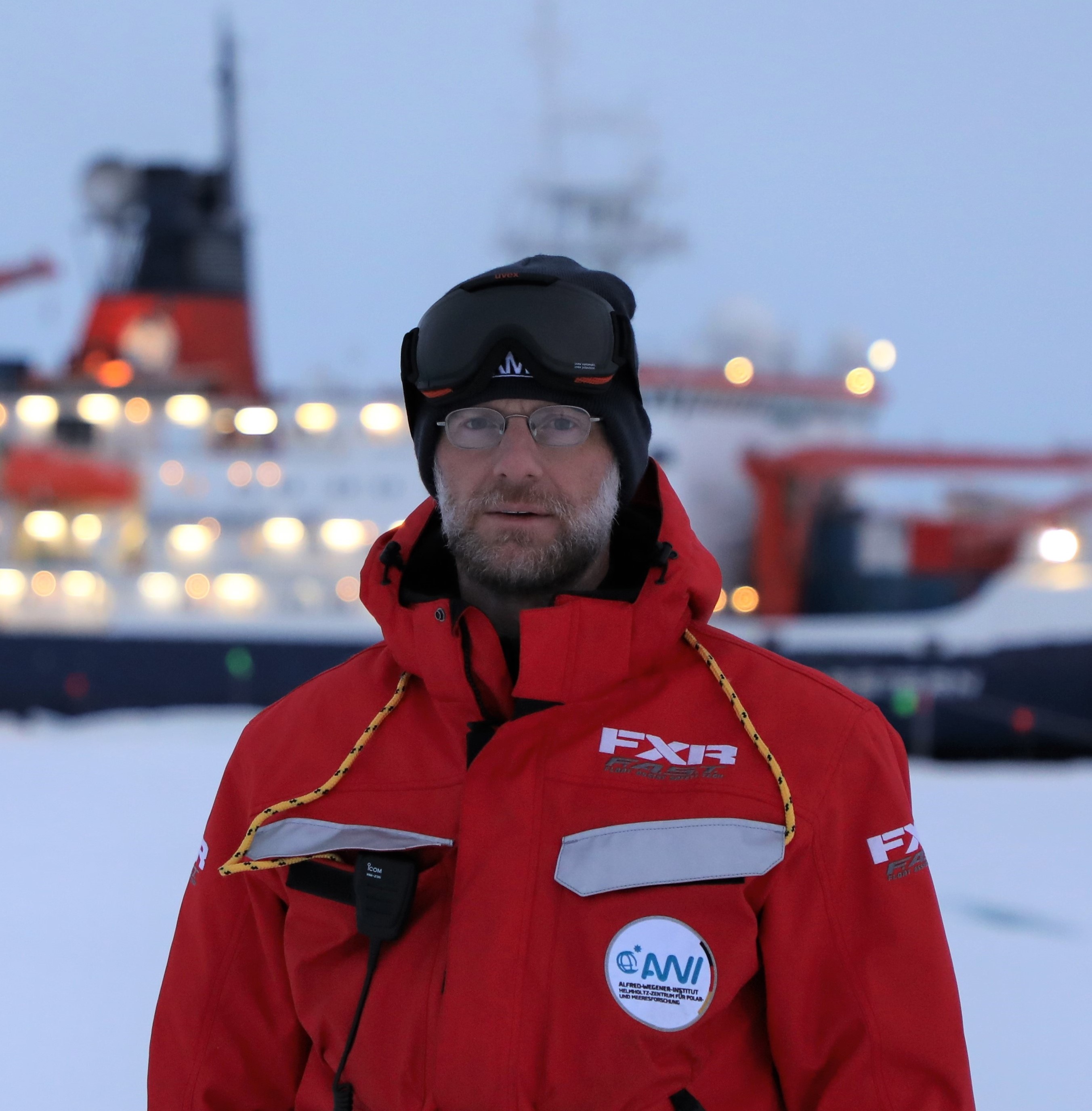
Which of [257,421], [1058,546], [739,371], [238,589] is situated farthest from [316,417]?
[1058,546]

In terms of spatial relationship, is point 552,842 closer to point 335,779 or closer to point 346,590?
point 335,779

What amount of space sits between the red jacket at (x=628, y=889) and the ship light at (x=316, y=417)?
10.0 meters

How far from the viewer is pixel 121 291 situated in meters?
13.2

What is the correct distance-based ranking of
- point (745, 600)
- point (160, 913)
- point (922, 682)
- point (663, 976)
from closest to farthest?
1. point (663, 976)
2. point (160, 913)
3. point (922, 682)
4. point (745, 600)

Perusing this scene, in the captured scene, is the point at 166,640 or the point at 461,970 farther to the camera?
the point at 166,640

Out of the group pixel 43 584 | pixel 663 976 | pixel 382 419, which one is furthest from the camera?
pixel 43 584

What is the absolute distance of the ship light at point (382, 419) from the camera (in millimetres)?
11094

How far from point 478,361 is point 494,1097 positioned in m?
0.98

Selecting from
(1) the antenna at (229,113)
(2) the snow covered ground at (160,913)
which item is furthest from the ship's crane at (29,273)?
(2) the snow covered ground at (160,913)

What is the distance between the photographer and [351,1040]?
56.6 inches

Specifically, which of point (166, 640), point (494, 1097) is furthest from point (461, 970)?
point (166, 640)

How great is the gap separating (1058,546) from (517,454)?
9.95 meters

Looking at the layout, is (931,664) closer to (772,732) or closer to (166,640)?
(166,640)

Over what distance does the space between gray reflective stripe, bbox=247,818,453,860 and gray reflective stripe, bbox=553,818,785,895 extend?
0.63 feet
